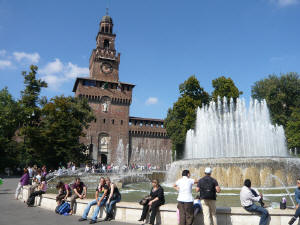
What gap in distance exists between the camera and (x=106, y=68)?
48875mm

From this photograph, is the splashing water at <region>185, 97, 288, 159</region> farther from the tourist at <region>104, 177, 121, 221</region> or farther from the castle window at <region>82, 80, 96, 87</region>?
the castle window at <region>82, 80, 96, 87</region>

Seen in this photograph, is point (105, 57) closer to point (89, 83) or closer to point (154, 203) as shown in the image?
point (89, 83)

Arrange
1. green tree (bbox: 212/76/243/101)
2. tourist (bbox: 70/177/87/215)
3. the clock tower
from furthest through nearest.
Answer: the clock tower < green tree (bbox: 212/76/243/101) < tourist (bbox: 70/177/87/215)

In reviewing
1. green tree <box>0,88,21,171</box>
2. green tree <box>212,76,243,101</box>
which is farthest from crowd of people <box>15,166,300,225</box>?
green tree <box>0,88,21,171</box>

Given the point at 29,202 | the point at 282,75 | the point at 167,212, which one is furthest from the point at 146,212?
the point at 282,75

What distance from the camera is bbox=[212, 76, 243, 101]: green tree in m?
32.5

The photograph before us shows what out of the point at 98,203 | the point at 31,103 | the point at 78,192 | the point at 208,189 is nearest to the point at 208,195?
the point at 208,189

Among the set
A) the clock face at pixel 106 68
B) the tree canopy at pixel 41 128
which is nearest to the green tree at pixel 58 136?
the tree canopy at pixel 41 128

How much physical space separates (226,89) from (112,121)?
21.5 m

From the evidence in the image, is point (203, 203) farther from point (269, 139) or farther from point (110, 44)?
point (110, 44)

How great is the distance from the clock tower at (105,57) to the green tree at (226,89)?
21.6 m

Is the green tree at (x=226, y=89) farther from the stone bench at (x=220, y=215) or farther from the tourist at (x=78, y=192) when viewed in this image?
the stone bench at (x=220, y=215)

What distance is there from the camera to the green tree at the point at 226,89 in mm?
32469

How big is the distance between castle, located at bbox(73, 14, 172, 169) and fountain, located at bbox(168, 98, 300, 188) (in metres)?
22.9
